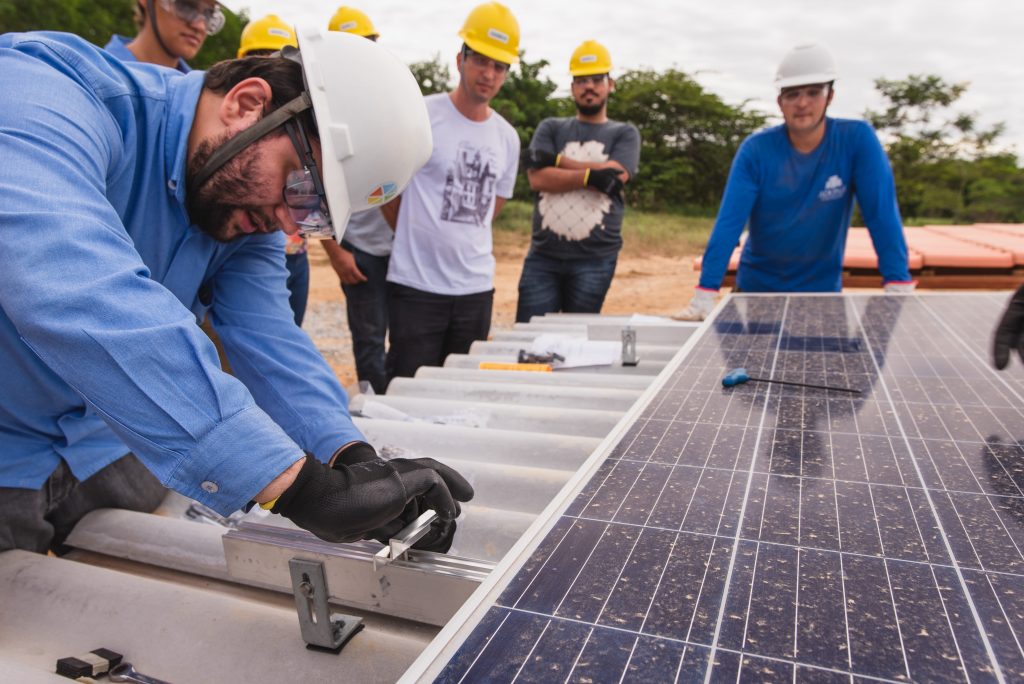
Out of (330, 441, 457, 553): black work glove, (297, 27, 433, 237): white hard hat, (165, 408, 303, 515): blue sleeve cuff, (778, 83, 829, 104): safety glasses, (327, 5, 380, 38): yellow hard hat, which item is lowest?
(330, 441, 457, 553): black work glove

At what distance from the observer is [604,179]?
5.80 metres

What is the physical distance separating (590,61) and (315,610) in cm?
529

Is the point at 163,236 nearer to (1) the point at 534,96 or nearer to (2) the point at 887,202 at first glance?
(2) the point at 887,202

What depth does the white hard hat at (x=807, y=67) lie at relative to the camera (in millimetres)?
4473

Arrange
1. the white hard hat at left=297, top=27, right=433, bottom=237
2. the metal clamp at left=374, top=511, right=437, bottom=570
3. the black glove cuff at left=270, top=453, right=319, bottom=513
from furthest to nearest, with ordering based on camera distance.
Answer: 1. the white hard hat at left=297, top=27, right=433, bottom=237
2. the metal clamp at left=374, top=511, right=437, bottom=570
3. the black glove cuff at left=270, top=453, right=319, bottom=513

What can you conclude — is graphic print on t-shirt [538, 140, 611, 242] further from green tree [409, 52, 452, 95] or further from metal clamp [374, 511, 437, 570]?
green tree [409, 52, 452, 95]

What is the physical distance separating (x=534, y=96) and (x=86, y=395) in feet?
82.2

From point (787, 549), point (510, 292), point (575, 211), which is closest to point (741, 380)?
point (787, 549)

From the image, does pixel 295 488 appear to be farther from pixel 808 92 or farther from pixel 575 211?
pixel 575 211

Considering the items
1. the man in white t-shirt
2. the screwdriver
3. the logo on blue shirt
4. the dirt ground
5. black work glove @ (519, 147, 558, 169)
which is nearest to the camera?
the screwdriver

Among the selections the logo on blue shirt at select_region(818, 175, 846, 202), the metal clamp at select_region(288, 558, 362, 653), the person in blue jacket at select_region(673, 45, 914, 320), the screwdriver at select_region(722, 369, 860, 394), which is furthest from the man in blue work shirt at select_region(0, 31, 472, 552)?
the logo on blue shirt at select_region(818, 175, 846, 202)

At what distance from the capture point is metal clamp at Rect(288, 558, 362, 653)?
1617mm

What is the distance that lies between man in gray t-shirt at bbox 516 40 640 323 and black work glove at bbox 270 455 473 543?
4.39 m

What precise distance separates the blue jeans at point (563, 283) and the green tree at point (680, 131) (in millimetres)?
23150
